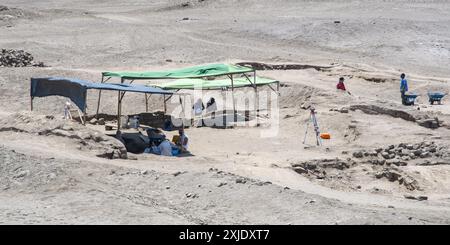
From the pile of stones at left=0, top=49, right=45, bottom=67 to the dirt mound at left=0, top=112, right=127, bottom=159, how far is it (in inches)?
516

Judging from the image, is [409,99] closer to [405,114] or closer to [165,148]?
[405,114]

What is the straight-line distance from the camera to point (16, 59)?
100 feet

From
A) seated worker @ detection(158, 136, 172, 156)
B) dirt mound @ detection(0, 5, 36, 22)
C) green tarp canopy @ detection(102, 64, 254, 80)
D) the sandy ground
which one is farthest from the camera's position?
dirt mound @ detection(0, 5, 36, 22)

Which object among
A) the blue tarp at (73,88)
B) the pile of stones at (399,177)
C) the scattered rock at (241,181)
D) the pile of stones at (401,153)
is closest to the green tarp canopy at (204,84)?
the blue tarp at (73,88)

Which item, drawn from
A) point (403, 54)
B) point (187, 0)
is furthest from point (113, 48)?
point (187, 0)

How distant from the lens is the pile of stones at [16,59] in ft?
98.4

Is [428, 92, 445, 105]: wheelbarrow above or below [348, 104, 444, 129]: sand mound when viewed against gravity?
above

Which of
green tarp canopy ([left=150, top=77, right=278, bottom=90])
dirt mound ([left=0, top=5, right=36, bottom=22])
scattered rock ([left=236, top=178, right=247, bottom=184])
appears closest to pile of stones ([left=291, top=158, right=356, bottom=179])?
scattered rock ([left=236, top=178, right=247, bottom=184])

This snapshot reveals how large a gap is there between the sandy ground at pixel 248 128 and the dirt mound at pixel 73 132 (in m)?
0.07

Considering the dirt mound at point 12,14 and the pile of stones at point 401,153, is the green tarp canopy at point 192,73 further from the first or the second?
the dirt mound at point 12,14

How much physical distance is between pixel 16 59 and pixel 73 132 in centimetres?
1529

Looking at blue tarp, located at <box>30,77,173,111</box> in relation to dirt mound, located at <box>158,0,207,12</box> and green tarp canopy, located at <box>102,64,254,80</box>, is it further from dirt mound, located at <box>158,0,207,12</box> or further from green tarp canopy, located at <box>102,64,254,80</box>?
dirt mound, located at <box>158,0,207,12</box>

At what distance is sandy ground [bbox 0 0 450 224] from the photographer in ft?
39.0
